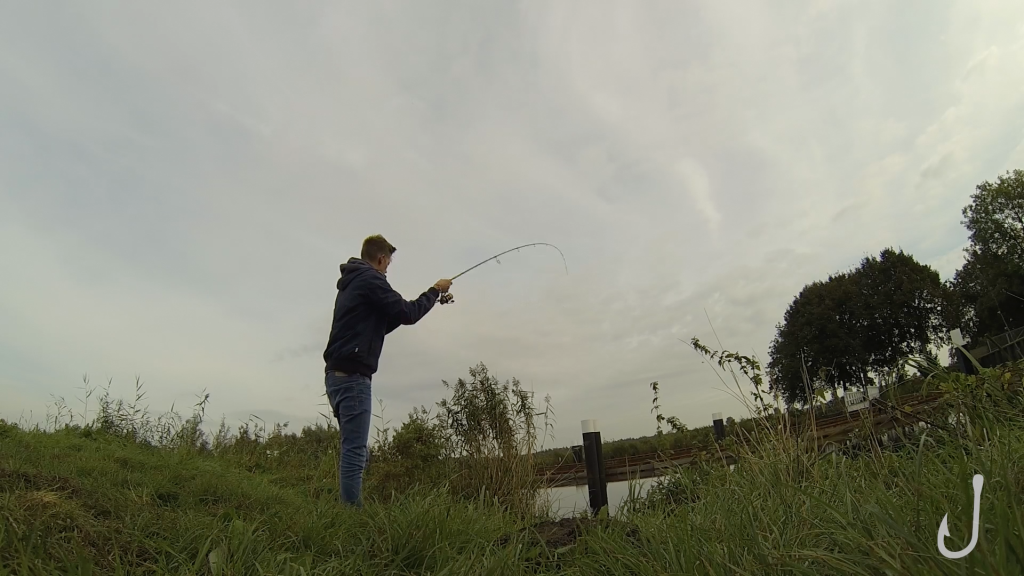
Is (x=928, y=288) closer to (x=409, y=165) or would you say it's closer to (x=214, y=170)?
(x=409, y=165)

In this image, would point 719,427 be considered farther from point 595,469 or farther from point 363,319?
point 363,319

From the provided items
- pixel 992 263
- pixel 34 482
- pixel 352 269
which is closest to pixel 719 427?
pixel 352 269

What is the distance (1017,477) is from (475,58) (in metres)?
6.32

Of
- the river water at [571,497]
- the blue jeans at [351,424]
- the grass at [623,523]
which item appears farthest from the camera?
the river water at [571,497]

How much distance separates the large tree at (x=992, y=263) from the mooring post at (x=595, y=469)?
32.3 m

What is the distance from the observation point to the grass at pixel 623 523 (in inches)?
67.0

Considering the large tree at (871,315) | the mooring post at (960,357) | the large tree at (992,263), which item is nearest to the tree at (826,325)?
the large tree at (871,315)

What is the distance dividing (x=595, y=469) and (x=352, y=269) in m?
2.74

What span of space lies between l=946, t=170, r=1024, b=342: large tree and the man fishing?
112 feet

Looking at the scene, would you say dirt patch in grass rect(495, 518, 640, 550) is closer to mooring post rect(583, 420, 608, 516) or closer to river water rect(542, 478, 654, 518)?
river water rect(542, 478, 654, 518)

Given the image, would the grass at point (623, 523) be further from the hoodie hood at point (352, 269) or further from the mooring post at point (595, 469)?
the hoodie hood at point (352, 269)

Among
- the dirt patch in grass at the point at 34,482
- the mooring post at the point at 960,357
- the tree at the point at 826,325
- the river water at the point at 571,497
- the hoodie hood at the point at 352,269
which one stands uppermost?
the tree at the point at 826,325

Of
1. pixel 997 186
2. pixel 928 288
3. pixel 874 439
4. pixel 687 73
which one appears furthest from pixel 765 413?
pixel 997 186

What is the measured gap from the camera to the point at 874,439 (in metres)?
3.20
